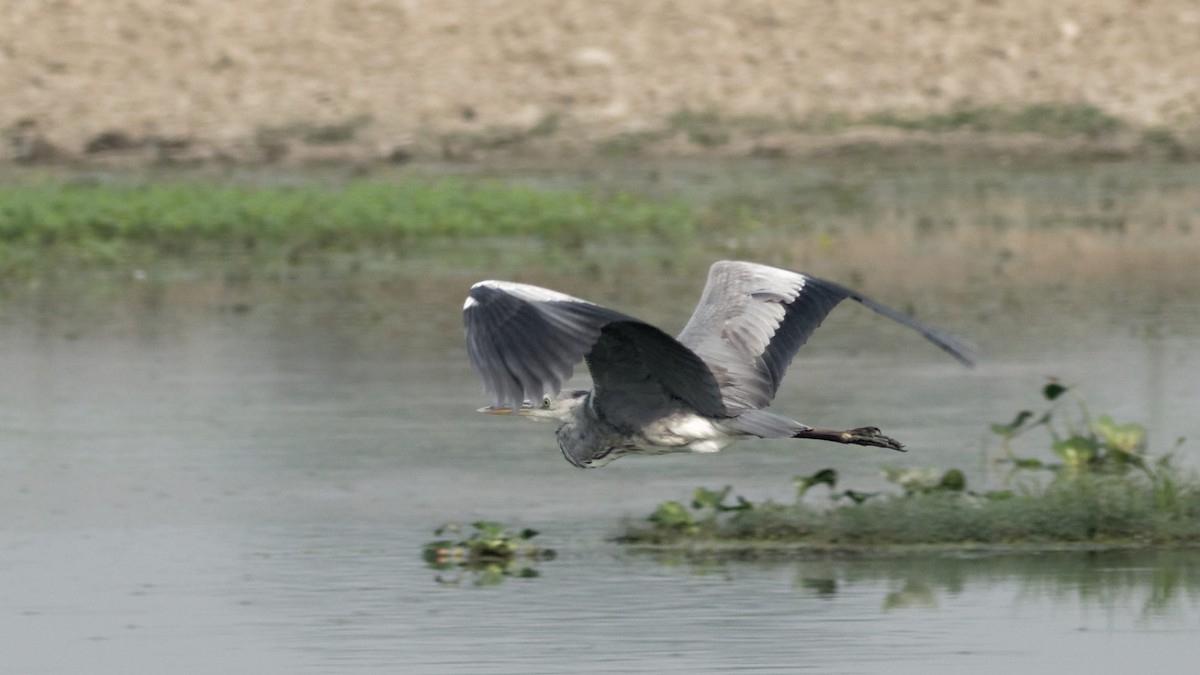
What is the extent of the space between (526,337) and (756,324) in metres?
1.76

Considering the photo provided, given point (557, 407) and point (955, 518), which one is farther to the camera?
point (955, 518)

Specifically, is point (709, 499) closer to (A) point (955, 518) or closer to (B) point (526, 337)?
(A) point (955, 518)

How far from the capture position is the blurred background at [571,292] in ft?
27.8

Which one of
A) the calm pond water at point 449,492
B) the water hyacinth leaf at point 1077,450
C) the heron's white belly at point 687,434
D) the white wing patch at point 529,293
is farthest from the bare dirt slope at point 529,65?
the white wing patch at point 529,293

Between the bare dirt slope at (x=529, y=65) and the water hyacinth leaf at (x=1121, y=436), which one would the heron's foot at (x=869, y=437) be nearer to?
the water hyacinth leaf at (x=1121, y=436)

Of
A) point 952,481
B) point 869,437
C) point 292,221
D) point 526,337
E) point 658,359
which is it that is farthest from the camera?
point 292,221

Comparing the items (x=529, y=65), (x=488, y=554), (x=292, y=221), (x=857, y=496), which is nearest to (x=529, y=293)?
(x=488, y=554)

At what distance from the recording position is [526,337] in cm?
634

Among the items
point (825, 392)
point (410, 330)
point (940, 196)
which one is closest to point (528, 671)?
point (825, 392)

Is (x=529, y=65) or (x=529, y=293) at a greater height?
(x=529, y=65)

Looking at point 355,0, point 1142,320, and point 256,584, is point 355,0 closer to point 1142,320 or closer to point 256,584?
point 1142,320

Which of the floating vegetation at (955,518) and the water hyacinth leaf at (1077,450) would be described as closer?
the floating vegetation at (955,518)

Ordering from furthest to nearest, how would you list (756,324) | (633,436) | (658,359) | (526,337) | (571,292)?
(571,292) < (756,324) < (633,436) < (658,359) < (526,337)

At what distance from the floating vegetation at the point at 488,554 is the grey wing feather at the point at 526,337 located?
9.02ft
